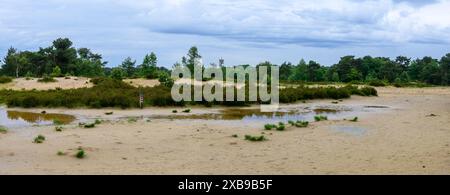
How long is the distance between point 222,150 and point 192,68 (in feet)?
161

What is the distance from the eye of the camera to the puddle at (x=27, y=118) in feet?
67.3

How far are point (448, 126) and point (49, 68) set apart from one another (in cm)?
5952

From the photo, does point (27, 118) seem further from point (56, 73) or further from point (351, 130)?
point (56, 73)

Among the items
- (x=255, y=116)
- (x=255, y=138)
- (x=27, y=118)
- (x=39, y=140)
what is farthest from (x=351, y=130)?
(x=27, y=118)

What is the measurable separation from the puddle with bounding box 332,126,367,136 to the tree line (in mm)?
32191

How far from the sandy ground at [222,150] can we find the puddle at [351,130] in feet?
1.01

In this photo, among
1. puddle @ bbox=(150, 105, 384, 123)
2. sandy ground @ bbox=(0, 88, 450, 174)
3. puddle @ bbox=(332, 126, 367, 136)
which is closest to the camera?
sandy ground @ bbox=(0, 88, 450, 174)

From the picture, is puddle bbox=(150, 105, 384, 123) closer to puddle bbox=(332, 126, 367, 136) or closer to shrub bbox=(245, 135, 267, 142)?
puddle bbox=(332, 126, 367, 136)

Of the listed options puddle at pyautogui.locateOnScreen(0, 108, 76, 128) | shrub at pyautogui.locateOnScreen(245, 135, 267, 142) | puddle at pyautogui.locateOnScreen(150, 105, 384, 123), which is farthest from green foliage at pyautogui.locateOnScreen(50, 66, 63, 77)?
shrub at pyautogui.locateOnScreen(245, 135, 267, 142)

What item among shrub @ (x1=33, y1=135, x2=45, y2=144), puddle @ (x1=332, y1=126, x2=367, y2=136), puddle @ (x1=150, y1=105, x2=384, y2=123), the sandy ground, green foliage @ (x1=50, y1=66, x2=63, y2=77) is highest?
green foliage @ (x1=50, y1=66, x2=63, y2=77)

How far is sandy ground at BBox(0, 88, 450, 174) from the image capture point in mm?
10938

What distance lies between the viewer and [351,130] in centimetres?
1841
